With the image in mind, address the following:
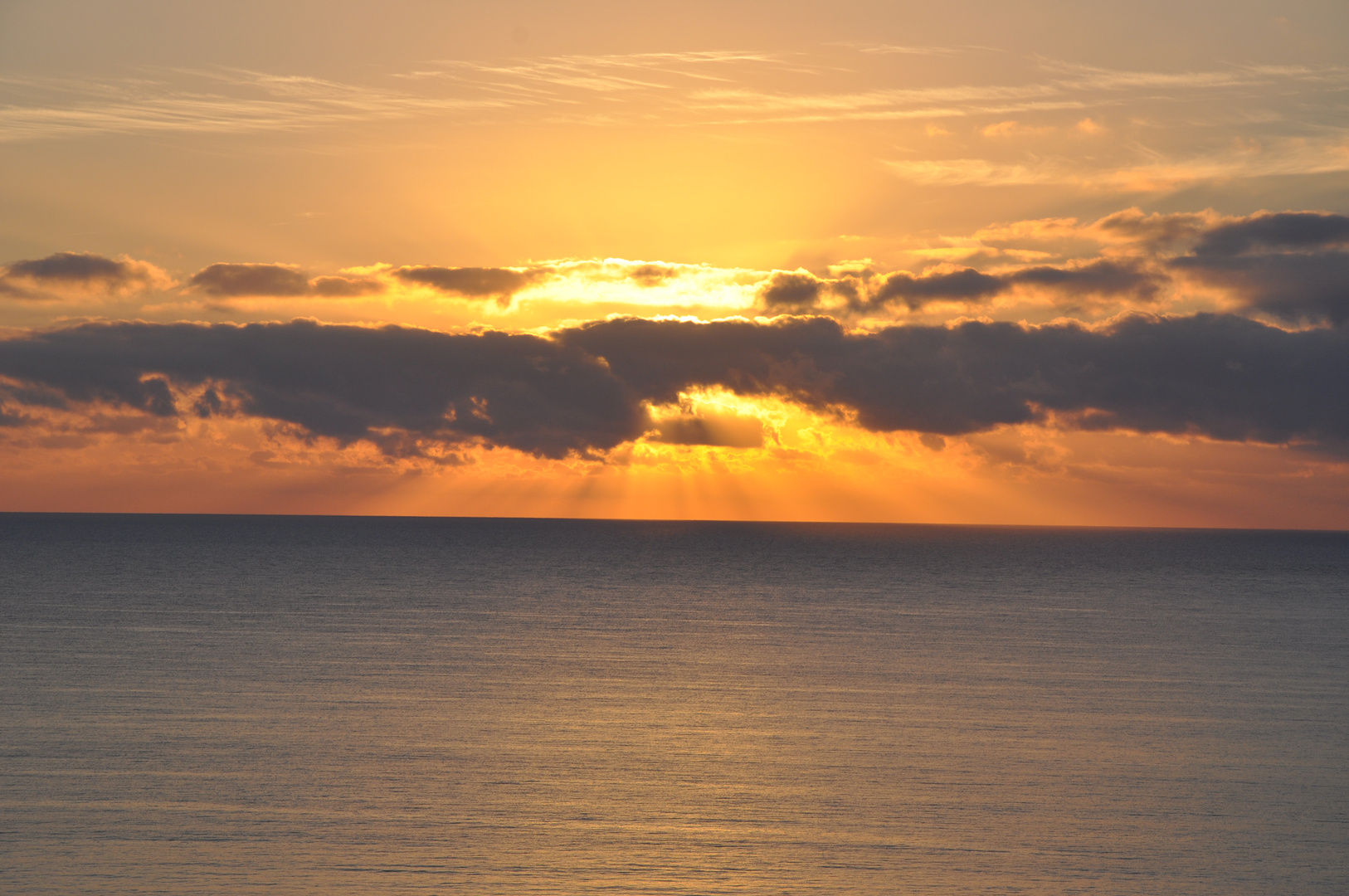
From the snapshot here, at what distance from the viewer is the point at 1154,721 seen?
A: 114ft

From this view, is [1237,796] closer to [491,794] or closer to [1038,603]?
[491,794]

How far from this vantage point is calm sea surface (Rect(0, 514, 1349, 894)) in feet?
68.2

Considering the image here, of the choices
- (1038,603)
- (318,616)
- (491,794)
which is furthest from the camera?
(1038,603)

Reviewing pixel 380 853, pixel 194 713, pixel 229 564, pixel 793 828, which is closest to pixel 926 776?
pixel 793 828

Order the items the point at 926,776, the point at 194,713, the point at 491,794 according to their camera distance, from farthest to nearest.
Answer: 1. the point at 194,713
2. the point at 926,776
3. the point at 491,794

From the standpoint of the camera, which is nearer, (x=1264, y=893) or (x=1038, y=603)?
(x=1264, y=893)

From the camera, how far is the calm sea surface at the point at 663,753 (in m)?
20.8

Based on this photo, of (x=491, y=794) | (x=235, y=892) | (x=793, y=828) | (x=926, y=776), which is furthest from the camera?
(x=926, y=776)

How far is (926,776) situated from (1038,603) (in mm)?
60085

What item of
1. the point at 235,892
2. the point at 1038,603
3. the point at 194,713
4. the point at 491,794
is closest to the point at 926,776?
the point at 491,794

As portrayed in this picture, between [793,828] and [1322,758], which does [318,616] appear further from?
[1322,758]

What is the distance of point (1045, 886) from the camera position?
1995 cm

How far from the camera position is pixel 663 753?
2906 centimetres

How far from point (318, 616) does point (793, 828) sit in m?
49.6
